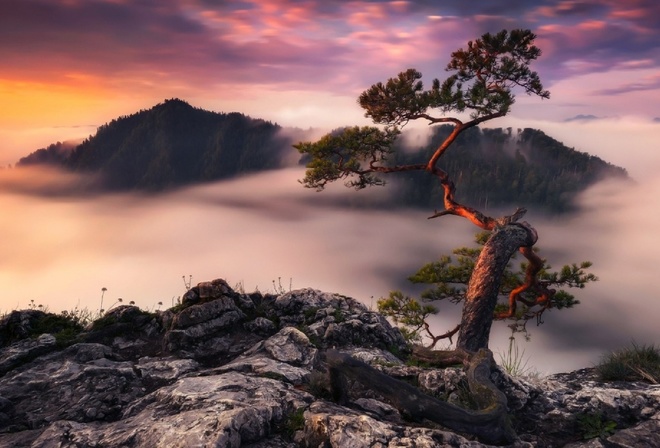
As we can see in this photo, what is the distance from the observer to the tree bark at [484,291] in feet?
43.9

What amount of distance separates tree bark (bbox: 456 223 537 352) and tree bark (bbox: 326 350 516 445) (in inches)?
263

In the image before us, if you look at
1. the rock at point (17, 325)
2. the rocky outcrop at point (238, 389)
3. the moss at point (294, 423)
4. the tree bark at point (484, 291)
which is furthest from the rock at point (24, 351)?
the tree bark at point (484, 291)

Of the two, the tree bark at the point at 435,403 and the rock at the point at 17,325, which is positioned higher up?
the tree bark at the point at 435,403

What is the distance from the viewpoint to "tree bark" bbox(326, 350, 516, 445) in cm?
596

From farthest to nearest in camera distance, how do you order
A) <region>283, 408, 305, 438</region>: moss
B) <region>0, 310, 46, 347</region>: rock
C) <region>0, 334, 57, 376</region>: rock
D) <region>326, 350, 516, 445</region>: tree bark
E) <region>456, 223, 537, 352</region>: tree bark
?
<region>456, 223, 537, 352</region>: tree bark
<region>0, 310, 46, 347</region>: rock
<region>0, 334, 57, 376</region>: rock
<region>283, 408, 305, 438</region>: moss
<region>326, 350, 516, 445</region>: tree bark

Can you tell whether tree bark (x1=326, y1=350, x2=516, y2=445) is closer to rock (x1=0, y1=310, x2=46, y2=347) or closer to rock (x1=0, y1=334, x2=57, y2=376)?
rock (x1=0, y1=334, x2=57, y2=376)

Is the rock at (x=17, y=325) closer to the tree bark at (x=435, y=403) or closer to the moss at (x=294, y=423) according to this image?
the moss at (x=294, y=423)

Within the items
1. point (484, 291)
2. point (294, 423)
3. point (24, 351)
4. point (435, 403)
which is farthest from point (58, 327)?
point (484, 291)

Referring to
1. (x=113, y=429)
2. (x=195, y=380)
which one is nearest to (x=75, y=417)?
(x=113, y=429)

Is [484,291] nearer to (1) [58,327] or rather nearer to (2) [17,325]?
(1) [58,327]

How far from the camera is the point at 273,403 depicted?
6652 millimetres

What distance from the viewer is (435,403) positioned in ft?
19.8

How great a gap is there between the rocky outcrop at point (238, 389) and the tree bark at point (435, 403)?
165 millimetres

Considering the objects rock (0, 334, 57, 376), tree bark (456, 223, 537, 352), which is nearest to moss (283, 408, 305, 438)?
rock (0, 334, 57, 376)
